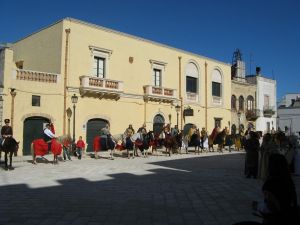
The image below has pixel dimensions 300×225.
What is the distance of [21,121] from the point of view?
66.2 feet

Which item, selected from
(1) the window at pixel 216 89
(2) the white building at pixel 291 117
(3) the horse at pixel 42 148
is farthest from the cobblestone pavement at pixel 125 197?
(2) the white building at pixel 291 117

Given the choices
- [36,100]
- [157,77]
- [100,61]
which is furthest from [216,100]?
[36,100]

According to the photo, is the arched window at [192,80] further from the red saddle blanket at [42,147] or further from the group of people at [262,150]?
the group of people at [262,150]

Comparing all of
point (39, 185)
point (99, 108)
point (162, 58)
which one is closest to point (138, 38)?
point (162, 58)

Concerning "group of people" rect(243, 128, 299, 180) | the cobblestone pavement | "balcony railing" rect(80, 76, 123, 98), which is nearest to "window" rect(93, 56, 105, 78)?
"balcony railing" rect(80, 76, 123, 98)

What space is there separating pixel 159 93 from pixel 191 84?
15.9ft

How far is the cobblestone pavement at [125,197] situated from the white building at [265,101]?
94.1 ft

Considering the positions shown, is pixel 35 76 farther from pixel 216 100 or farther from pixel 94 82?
pixel 216 100

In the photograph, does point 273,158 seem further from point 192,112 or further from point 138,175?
point 192,112

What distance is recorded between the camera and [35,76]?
20.9 meters

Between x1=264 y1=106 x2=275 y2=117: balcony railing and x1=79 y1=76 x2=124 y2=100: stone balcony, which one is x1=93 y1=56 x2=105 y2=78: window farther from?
x1=264 y1=106 x2=275 y2=117: balcony railing

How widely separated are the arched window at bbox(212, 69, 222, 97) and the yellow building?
2244 mm

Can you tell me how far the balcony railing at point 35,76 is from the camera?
2034cm

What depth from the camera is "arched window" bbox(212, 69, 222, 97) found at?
33.8 m
